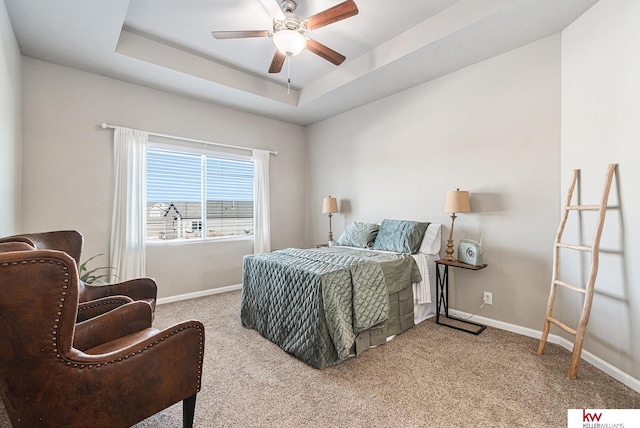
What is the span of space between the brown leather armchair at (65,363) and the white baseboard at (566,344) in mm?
2641

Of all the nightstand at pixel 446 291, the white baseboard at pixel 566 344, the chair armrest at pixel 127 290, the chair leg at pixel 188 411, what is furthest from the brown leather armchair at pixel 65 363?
the white baseboard at pixel 566 344

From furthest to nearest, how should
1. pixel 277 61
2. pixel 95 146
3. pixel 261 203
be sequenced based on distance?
pixel 261 203
pixel 95 146
pixel 277 61

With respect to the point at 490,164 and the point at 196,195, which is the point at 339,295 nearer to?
the point at 490,164

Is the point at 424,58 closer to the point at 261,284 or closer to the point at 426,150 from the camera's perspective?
the point at 426,150

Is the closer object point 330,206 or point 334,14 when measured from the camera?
point 334,14

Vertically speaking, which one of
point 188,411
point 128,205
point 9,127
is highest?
point 9,127

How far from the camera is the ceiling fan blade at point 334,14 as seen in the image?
6.47 feet

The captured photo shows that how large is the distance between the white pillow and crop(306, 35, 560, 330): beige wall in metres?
0.14

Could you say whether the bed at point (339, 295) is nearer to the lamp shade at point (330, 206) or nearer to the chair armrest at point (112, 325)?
→ the chair armrest at point (112, 325)

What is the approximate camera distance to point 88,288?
2098 mm

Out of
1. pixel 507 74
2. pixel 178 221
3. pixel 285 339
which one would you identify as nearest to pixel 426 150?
pixel 507 74

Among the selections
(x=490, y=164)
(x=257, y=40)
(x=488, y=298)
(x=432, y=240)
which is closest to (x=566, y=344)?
(x=488, y=298)

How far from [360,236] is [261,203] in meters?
Result: 1.74

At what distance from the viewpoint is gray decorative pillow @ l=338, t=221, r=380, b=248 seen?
139 inches
